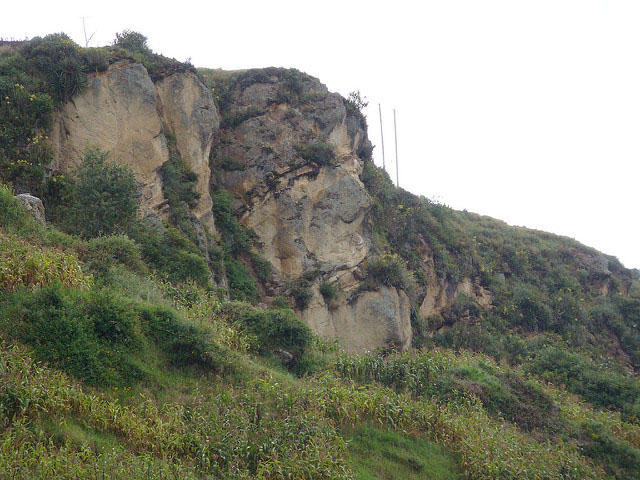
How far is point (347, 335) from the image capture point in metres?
24.7

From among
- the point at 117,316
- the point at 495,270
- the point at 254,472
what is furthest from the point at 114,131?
the point at 495,270

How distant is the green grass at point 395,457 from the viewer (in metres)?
11.0

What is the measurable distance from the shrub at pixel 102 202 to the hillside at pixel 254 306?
0.07m

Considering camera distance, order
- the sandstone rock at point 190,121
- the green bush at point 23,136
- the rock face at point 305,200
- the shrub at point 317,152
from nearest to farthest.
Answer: the green bush at point 23,136 → the sandstone rock at point 190,121 → the rock face at point 305,200 → the shrub at point 317,152

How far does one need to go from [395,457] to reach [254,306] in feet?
35.6

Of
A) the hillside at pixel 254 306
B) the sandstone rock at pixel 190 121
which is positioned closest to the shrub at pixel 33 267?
the hillside at pixel 254 306

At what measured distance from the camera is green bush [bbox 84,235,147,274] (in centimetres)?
1399

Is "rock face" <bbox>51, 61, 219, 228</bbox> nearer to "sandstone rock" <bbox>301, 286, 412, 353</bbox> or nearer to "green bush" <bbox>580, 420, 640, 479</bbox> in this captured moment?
"sandstone rock" <bbox>301, 286, 412, 353</bbox>

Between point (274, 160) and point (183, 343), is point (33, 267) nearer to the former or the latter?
point (183, 343)

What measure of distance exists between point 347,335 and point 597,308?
19.5 metres

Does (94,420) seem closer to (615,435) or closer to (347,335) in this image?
(615,435)

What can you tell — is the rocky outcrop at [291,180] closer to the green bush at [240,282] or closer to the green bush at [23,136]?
the green bush at [240,282]

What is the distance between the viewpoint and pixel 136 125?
2162 centimetres

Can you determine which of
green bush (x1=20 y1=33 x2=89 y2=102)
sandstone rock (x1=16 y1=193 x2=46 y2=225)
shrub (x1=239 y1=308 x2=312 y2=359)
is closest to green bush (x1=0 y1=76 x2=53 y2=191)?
green bush (x1=20 y1=33 x2=89 y2=102)
